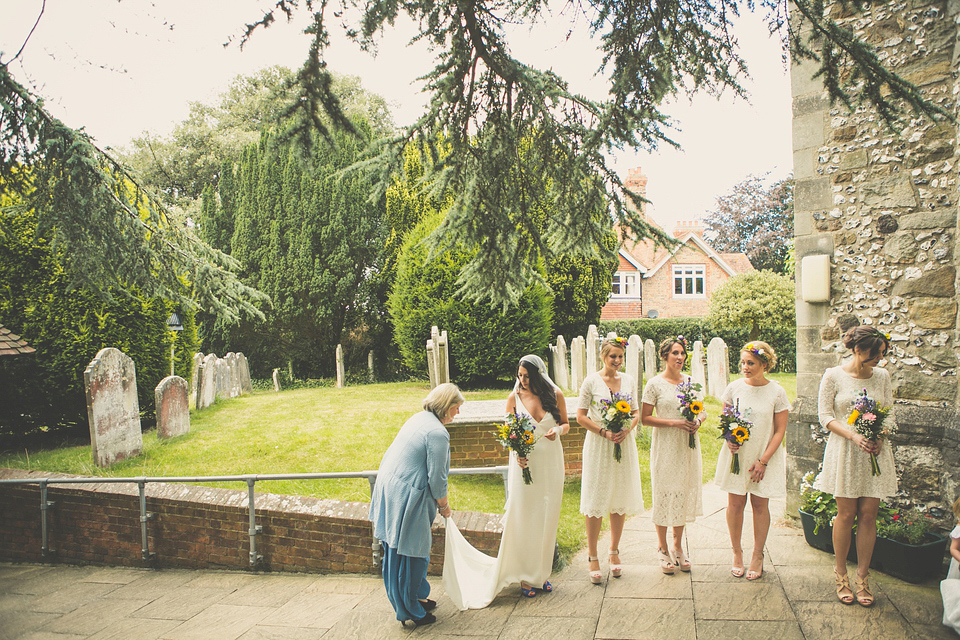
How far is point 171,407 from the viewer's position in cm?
955

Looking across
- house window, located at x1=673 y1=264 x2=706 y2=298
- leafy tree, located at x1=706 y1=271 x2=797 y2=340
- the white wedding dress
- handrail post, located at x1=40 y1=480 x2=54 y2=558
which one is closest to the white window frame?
house window, located at x1=673 y1=264 x2=706 y2=298

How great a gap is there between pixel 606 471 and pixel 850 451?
67.5 inches

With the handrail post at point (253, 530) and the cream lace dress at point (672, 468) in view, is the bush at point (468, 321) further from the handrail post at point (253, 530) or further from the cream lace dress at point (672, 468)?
the cream lace dress at point (672, 468)

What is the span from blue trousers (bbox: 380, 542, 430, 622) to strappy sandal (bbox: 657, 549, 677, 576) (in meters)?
1.95

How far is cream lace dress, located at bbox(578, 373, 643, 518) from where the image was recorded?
4926 mm

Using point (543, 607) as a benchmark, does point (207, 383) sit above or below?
above

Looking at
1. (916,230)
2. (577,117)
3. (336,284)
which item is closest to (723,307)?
(336,284)

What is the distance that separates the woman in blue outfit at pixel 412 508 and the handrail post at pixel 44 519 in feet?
14.3

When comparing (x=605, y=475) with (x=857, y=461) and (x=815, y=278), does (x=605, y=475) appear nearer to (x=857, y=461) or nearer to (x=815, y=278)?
(x=857, y=461)

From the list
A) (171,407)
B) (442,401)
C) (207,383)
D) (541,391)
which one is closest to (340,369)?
(207,383)

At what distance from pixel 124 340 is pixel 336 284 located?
9.94 m

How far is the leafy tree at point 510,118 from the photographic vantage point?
3838 mm

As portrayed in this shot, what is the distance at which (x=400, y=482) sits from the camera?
14.2ft

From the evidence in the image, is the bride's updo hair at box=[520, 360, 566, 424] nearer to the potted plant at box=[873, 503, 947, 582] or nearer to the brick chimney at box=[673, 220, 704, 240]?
the potted plant at box=[873, 503, 947, 582]
